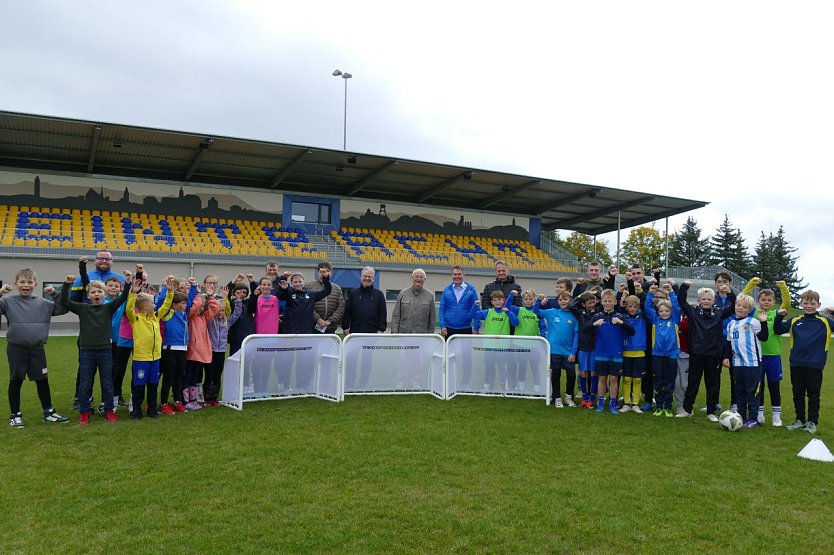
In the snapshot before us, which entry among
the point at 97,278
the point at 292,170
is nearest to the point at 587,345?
the point at 97,278

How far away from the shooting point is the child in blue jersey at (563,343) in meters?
8.23

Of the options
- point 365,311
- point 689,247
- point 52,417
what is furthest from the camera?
point 689,247

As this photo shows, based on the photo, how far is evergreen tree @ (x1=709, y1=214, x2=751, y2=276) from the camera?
5972cm

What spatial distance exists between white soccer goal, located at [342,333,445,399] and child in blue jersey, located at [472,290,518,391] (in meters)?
0.72

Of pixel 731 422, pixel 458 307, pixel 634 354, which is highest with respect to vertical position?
pixel 458 307

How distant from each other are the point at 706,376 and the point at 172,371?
274 inches

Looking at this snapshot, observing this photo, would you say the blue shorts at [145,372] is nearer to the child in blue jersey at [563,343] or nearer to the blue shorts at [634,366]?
the child in blue jersey at [563,343]

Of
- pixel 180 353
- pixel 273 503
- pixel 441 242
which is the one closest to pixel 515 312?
pixel 180 353

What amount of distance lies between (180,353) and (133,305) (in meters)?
0.84

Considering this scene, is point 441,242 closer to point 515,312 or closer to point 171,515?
point 515,312

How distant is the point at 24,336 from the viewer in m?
6.39

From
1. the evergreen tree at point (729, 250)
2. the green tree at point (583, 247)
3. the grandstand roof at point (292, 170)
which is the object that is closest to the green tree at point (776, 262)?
the evergreen tree at point (729, 250)

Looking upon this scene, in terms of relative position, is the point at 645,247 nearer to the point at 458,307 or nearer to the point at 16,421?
the point at 458,307

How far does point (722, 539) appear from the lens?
12.3ft
